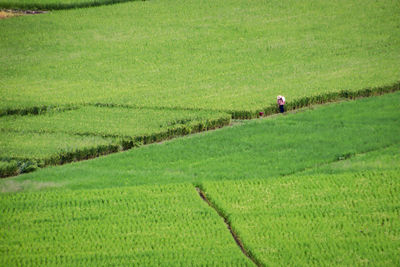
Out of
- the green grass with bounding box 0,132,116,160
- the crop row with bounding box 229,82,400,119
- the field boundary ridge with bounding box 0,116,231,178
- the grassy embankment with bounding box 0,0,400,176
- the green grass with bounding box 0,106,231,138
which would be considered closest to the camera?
the field boundary ridge with bounding box 0,116,231,178

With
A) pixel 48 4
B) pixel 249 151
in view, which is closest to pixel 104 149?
pixel 249 151

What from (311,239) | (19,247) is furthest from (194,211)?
(19,247)

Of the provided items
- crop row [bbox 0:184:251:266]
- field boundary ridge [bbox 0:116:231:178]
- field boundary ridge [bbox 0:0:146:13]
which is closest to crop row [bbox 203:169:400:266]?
crop row [bbox 0:184:251:266]

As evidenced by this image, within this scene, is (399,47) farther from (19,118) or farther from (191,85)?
(19,118)

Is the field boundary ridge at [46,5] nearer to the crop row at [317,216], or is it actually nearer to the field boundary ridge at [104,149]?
the field boundary ridge at [104,149]

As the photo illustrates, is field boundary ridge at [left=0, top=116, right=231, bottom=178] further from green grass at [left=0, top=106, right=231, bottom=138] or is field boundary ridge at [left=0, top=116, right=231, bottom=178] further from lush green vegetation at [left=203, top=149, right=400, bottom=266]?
lush green vegetation at [left=203, top=149, right=400, bottom=266]

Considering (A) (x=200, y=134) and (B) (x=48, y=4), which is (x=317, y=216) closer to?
(A) (x=200, y=134)
